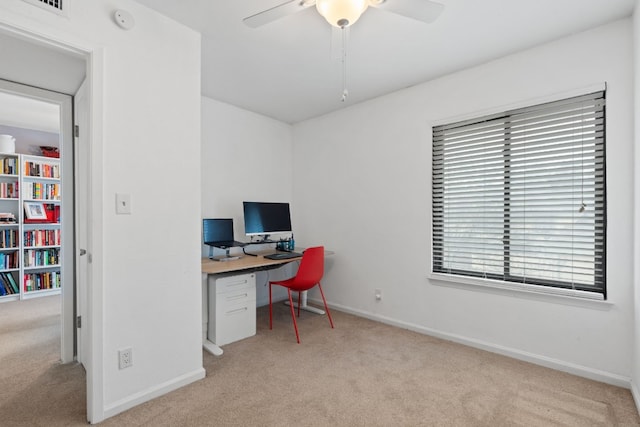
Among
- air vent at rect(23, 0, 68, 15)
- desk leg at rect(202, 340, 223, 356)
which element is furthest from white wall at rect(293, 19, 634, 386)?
air vent at rect(23, 0, 68, 15)

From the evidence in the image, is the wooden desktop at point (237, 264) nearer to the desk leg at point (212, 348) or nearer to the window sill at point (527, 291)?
the desk leg at point (212, 348)

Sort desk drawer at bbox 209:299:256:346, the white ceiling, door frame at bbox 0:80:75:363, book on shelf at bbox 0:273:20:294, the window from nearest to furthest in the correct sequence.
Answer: the white ceiling
the window
door frame at bbox 0:80:75:363
desk drawer at bbox 209:299:256:346
book on shelf at bbox 0:273:20:294

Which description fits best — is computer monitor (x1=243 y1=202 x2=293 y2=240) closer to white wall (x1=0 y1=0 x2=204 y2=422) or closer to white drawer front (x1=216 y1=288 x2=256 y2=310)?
white drawer front (x1=216 y1=288 x2=256 y2=310)

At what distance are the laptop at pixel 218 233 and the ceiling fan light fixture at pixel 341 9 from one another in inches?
86.3

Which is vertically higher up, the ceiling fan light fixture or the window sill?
the ceiling fan light fixture

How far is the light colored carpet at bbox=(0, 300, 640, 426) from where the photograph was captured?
1.75 m

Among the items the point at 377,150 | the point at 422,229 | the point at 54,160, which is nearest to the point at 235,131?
the point at 377,150

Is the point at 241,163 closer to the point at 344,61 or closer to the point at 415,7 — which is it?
the point at 344,61

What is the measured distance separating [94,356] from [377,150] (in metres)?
2.83

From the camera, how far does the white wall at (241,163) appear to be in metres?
3.38

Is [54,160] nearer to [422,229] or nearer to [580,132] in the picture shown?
[422,229]

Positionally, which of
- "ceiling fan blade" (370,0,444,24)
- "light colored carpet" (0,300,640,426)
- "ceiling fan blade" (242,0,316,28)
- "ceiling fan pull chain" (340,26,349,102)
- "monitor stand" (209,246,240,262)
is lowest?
"light colored carpet" (0,300,640,426)

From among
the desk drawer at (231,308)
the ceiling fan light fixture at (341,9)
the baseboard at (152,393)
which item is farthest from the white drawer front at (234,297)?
the ceiling fan light fixture at (341,9)

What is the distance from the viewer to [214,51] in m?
2.41
